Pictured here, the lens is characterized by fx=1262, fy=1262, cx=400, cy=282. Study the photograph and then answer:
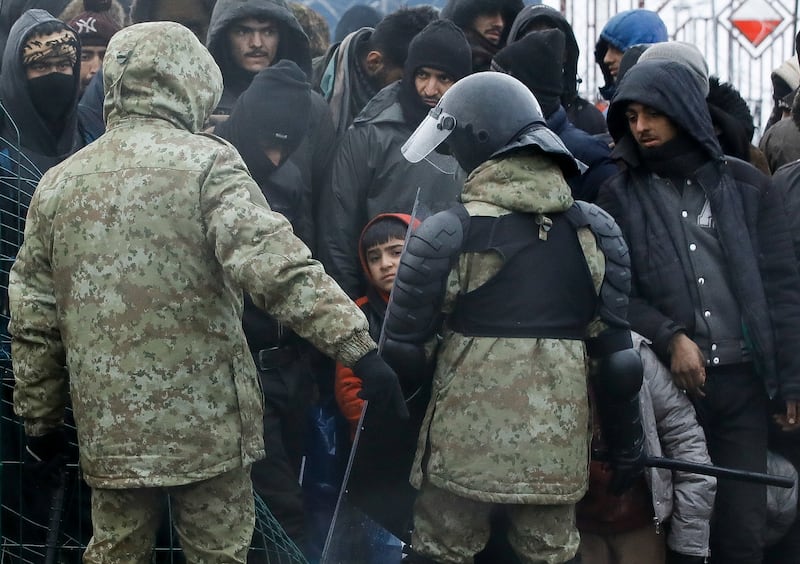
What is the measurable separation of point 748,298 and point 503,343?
1358 mm

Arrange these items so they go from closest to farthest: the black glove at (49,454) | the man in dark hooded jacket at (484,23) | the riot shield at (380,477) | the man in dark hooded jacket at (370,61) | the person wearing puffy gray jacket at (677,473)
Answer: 1. the black glove at (49,454)
2. the riot shield at (380,477)
3. the person wearing puffy gray jacket at (677,473)
4. the man in dark hooded jacket at (370,61)
5. the man in dark hooded jacket at (484,23)

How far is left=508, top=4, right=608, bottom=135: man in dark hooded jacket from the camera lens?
635cm

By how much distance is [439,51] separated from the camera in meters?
5.70

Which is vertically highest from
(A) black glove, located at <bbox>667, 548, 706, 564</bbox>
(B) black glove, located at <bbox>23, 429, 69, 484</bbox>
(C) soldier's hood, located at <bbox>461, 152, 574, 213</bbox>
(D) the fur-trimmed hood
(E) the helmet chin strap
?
(D) the fur-trimmed hood

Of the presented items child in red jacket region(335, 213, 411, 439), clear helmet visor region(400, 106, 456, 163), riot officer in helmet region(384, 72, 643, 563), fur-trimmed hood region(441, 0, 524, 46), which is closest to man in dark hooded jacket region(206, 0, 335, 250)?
child in red jacket region(335, 213, 411, 439)

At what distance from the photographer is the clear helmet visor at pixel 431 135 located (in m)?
4.43

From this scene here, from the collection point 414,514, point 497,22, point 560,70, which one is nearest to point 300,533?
point 414,514

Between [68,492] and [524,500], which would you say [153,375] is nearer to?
[68,492]

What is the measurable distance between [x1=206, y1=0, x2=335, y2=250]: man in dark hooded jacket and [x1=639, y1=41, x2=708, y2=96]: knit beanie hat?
1489mm

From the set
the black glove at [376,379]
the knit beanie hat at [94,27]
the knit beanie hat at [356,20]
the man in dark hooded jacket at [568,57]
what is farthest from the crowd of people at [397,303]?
the knit beanie hat at [356,20]

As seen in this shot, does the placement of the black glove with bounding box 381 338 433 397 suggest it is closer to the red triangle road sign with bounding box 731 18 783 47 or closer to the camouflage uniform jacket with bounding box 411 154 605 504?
the camouflage uniform jacket with bounding box 411 154 605 504

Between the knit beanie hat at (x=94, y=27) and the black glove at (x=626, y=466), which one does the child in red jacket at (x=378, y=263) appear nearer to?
the black glove at (x=626, y=466)

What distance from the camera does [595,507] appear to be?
5.06 meters

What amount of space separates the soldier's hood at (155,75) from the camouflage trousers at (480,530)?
1.54 m
